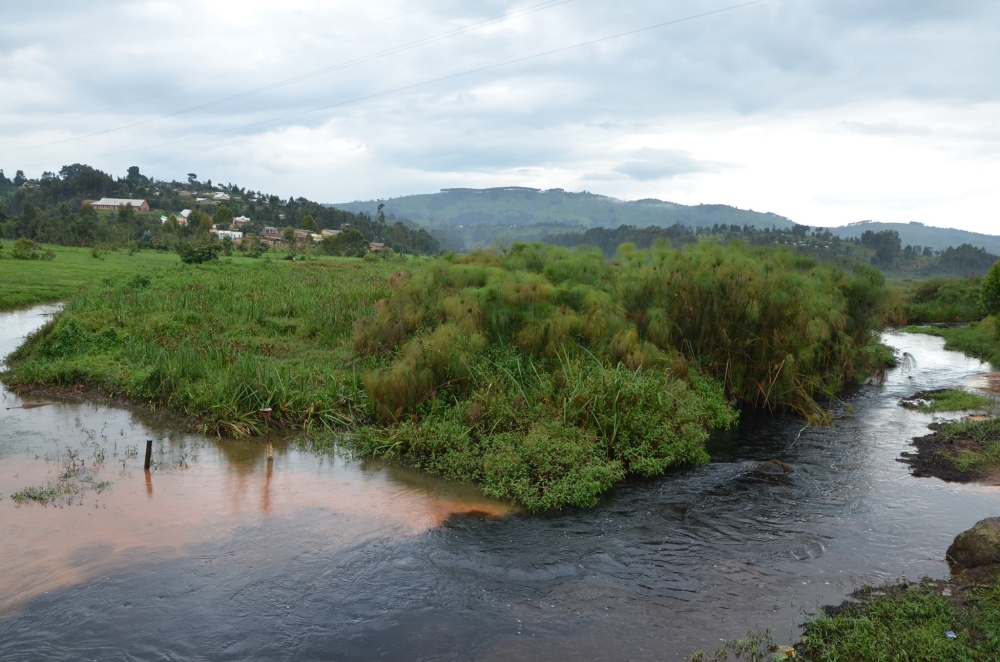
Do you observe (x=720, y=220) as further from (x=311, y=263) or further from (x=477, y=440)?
(x=477, y=440)

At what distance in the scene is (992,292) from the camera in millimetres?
25219

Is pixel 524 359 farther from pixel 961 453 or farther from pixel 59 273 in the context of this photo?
pixel 59 273

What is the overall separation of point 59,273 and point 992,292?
1441 inches

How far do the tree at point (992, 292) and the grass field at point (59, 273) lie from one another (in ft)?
107

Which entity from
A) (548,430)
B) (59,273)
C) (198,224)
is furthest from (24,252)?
(548,430)

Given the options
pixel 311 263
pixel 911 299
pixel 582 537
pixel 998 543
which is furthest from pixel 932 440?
pixel 311 263

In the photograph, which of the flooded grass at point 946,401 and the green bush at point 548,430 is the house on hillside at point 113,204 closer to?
the green bush at point 548,430

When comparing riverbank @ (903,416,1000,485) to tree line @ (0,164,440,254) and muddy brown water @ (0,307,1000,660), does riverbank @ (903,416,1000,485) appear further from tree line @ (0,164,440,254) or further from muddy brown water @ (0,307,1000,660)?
tree line @ (0,164,440,254)

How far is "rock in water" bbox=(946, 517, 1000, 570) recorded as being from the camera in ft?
23.3

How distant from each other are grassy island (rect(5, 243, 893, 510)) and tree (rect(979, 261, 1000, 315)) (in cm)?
992

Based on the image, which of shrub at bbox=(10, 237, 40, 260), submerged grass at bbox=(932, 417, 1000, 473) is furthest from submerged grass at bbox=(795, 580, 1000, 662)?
shrub at bbox=(10, 237, 40, 260)

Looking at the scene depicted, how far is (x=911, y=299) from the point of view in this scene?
36938 millimetres

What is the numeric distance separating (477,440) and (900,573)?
5.73 m

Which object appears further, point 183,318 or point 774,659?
point 183,318
